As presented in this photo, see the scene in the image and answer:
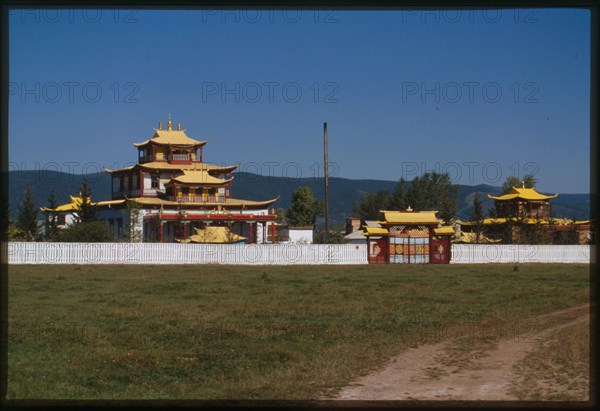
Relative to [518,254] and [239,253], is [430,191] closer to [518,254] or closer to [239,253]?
[518,254]

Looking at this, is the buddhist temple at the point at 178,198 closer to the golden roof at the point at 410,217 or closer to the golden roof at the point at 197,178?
the golden roof at the point at 197,178

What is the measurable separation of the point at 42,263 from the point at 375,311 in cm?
2587

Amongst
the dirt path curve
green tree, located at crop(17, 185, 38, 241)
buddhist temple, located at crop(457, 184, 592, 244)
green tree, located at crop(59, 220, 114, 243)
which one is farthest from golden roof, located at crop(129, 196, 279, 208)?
the dirt path curve

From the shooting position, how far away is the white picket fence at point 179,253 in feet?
129

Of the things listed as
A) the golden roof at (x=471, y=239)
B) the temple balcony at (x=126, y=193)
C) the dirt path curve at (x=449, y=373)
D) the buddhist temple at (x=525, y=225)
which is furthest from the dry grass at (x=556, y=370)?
the temple balcony at (x=126, y=193)

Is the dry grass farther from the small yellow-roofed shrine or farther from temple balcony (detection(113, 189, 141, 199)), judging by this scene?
temple balcony (detection(113, 189, 141, 199))

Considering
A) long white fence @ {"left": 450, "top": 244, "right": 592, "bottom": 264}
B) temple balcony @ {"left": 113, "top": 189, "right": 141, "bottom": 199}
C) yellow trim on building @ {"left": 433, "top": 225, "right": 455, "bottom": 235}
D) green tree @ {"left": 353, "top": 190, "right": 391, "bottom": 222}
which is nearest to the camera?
long white fence @ {"left": 450, "top": 244, "right": 592, "bottom": 264}

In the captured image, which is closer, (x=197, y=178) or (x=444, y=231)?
(x=444, y=231)

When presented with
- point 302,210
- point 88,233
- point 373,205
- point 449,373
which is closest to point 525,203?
point 302,210

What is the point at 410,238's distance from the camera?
47188 millimetres

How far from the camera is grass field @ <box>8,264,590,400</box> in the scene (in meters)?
9.74

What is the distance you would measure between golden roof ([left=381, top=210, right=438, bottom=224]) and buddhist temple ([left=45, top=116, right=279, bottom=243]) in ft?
45.4

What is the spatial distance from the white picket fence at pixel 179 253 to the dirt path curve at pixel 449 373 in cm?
2930

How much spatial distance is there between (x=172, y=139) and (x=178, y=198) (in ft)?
29.4
